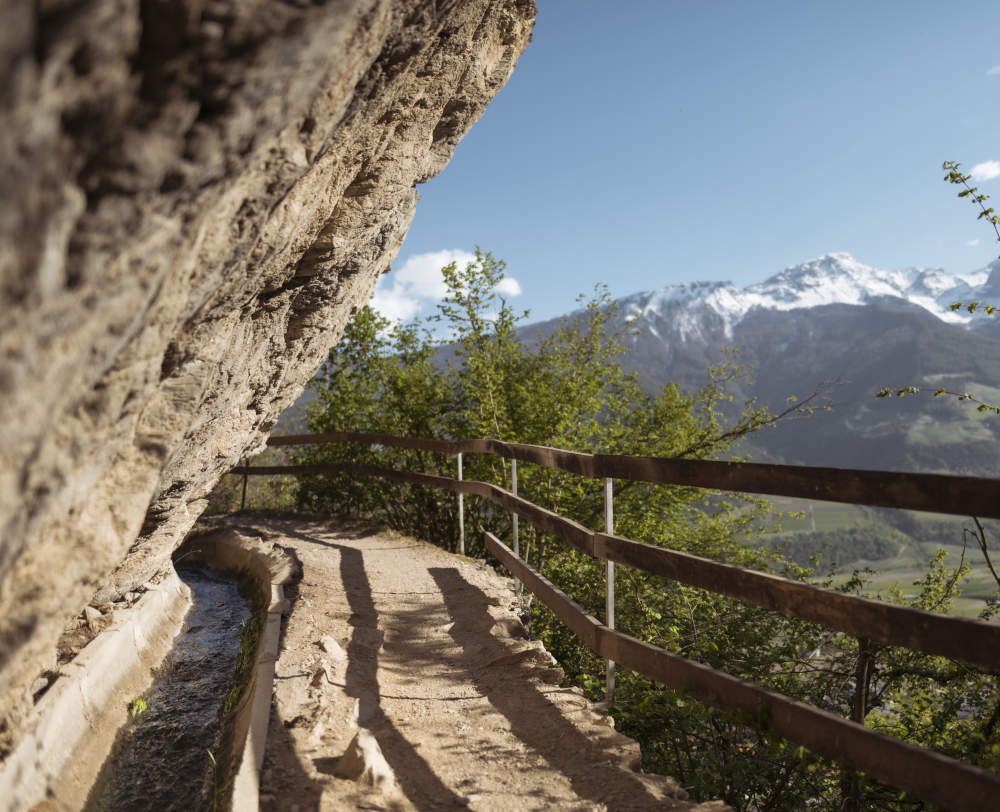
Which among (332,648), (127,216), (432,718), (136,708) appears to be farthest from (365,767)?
(136,708)

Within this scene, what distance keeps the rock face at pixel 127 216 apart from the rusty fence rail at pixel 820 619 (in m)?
2.14

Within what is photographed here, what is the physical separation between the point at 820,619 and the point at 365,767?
2002 mm

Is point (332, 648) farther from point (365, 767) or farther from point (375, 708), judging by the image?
point (365, 767)

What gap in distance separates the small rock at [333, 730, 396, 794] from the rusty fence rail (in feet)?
4.09

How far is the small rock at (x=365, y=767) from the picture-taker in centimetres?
293

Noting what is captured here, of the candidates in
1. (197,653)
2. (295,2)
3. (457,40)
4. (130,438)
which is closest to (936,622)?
(295,2)

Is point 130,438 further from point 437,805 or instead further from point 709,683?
point 709,683

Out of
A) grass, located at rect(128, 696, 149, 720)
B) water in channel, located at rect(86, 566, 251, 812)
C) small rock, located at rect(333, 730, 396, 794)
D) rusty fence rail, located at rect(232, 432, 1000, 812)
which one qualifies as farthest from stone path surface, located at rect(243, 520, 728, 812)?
grass, located at rect(128, 696, 149, 720)

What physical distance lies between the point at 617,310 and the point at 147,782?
932cm

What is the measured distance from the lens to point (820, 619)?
2.50m

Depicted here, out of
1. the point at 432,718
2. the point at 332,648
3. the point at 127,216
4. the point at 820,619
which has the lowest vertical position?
the point at 432,718

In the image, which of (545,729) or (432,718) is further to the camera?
(432,718)

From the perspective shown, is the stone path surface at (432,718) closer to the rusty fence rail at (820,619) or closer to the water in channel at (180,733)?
the rusty fence rail at (820,619)

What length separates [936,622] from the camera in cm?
216
